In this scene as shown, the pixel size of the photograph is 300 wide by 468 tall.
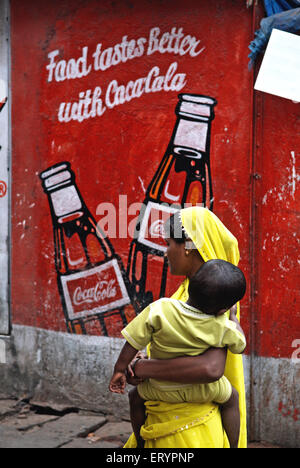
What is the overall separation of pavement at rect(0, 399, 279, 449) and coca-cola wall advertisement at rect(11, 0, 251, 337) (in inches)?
26.8

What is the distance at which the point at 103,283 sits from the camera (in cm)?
449

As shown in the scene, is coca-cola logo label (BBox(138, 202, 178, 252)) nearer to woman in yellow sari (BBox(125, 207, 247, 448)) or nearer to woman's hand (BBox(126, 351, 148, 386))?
woman in yellow sari (BBox(125, 207, 247, 448))

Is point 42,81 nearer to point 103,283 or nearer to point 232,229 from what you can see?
point 103,283

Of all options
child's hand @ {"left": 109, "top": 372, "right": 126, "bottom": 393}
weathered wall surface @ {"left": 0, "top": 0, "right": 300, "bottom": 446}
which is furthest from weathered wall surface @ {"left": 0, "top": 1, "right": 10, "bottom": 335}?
child's hand @ {"left": 109, "top": 372, "right": 126, "bottom": 393}

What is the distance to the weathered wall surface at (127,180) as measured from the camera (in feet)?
12.6

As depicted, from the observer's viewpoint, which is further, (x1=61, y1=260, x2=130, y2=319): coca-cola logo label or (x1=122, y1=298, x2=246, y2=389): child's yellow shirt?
(x1=61, y1=260, x2=130, y2=319): coca-cola logo label

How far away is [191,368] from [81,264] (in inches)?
111

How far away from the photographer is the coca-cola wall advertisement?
401cm

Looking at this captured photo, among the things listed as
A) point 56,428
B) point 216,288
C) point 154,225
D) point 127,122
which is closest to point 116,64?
point 127,122

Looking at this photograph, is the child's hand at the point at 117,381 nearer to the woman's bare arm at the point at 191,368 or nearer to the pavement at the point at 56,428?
the woman's bare arm at the point at 191,368

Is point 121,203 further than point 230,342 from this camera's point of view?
Yes

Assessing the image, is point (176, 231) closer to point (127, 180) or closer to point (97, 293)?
point (127, 180)

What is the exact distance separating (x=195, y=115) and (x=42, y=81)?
150 cm

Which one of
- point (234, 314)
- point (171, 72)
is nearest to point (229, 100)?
point (171, 72)
